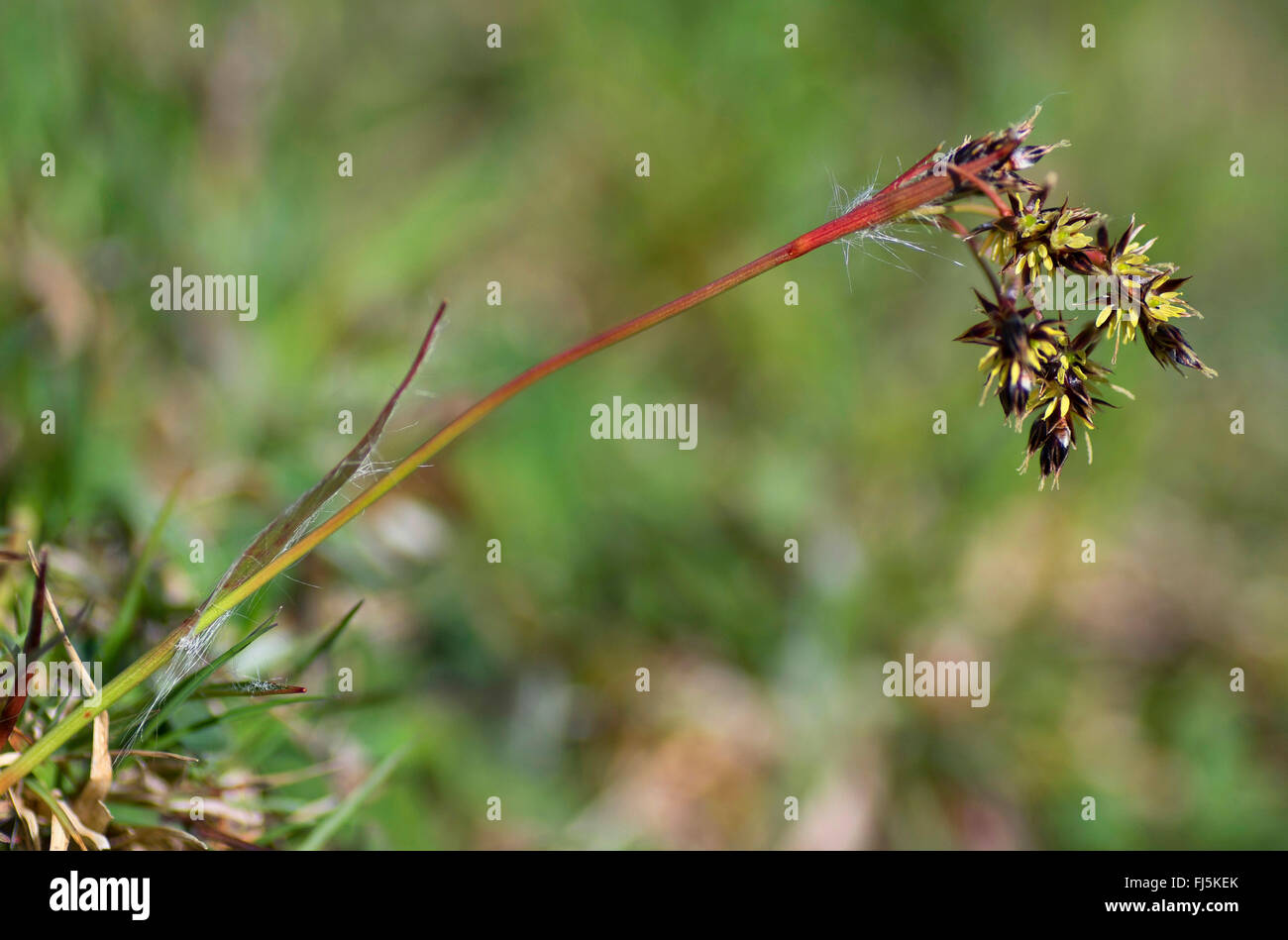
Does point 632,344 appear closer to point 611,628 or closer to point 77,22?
point 611,628

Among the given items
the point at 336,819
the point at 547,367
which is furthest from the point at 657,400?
the point at 547,367

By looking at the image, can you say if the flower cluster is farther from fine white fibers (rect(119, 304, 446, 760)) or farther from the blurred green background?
the blurred green background

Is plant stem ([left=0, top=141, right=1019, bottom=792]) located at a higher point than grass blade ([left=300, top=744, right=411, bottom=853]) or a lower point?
higher

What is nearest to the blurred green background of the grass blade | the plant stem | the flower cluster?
the grass blade

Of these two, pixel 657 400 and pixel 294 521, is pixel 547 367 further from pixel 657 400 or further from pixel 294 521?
pixel 657 400

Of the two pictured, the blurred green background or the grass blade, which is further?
the blurred green background

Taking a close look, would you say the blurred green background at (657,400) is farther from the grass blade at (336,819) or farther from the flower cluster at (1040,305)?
the flower cluster at (1040,305)
